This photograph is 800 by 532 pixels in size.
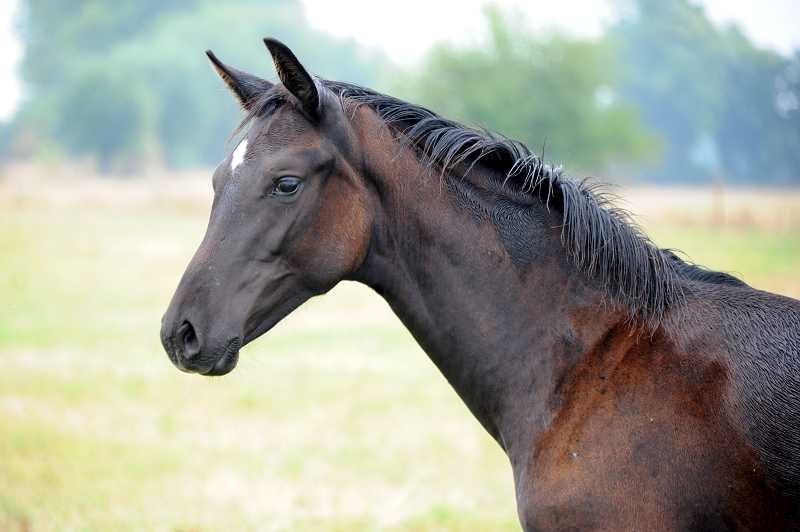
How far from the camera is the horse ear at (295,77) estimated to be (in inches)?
80.4

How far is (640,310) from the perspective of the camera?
217 cm

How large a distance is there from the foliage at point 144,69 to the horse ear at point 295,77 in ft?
129

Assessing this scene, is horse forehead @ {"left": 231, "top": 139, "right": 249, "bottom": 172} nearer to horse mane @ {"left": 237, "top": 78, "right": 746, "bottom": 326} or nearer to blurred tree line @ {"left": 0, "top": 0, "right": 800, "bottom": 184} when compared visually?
horse mane @ {"left": 237, "top": 78, "right": 746, "bottom": 326}

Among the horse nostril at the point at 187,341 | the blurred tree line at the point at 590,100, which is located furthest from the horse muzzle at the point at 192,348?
the blurred tree line at the point at 590,100

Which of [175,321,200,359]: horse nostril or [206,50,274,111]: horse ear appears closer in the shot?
[175,321,200,359]: horse nostril

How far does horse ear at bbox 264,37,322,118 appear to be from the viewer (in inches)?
80.4

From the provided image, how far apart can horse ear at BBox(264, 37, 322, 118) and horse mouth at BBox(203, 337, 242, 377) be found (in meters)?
0.92

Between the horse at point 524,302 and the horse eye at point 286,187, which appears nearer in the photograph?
the horse at point 524,302

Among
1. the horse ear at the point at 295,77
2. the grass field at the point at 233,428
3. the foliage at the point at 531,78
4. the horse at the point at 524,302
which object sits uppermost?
the foliage at the point at 531,78

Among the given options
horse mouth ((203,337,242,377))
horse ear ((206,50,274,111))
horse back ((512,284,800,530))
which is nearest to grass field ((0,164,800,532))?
horse mouth ((203,337,242,377))

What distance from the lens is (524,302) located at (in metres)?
2.23

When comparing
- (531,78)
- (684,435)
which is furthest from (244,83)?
(531,78)

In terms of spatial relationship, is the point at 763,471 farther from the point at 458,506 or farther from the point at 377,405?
the point at 377,405

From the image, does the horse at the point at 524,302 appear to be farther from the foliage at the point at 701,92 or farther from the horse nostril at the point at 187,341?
the foliage at the point at 701,92
